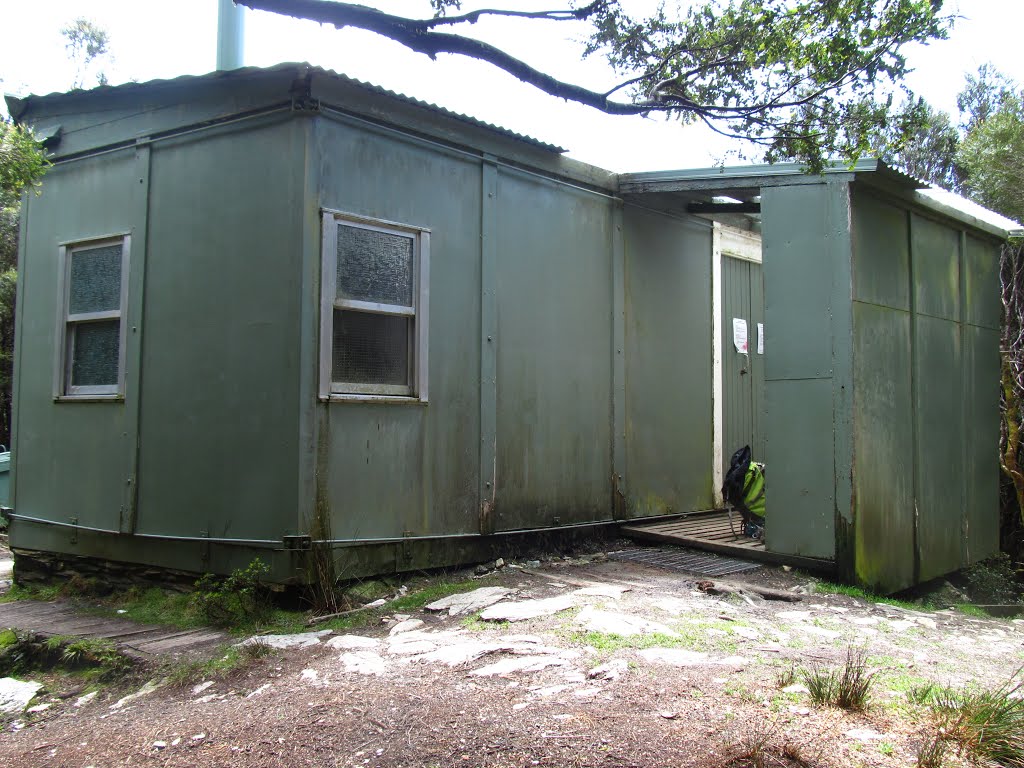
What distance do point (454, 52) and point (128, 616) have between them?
4.28m

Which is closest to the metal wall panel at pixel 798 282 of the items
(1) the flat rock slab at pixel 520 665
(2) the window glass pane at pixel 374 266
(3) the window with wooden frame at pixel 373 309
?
(3) the window with wooden frame at pixel 373 309

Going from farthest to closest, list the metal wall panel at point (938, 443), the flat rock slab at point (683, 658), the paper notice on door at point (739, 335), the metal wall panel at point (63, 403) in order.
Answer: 1. the paper notice on door at point (739, 335)
2. the metal wall panel at point (938, 443)
3. the metal wall panel at point (63, 403)
4. the flat rock slab at point (683, 658)

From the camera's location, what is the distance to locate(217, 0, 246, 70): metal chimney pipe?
31.5ft

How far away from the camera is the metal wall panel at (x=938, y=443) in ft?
25.4

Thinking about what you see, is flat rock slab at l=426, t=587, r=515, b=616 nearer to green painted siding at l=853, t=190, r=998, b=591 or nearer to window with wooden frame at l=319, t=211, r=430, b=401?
window with wooden frame at l=319, t=211, r=430, b=401

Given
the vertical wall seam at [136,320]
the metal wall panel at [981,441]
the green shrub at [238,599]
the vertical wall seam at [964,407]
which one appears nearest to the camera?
the green shrub at [238,599]

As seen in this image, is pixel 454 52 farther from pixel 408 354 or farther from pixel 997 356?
pixel 997 356

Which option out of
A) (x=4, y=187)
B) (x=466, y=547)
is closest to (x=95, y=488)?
(x=4, y=187)

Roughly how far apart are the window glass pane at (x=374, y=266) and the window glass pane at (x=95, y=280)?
2050 mm

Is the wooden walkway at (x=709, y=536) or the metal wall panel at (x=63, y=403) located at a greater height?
the metal wall panel at (x=63, y=403)

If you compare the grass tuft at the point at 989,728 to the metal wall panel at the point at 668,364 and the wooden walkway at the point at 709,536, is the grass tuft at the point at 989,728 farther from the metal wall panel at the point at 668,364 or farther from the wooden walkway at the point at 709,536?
the metal wall panel at the point at 668,364

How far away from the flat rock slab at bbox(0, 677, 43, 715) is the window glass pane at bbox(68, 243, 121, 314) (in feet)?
9.44

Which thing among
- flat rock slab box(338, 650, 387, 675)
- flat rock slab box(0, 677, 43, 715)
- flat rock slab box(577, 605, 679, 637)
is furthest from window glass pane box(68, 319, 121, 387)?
flat rock slab box(577, 605, 679, 637)

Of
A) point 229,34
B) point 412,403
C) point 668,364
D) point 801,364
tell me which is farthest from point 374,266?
point 229,34
